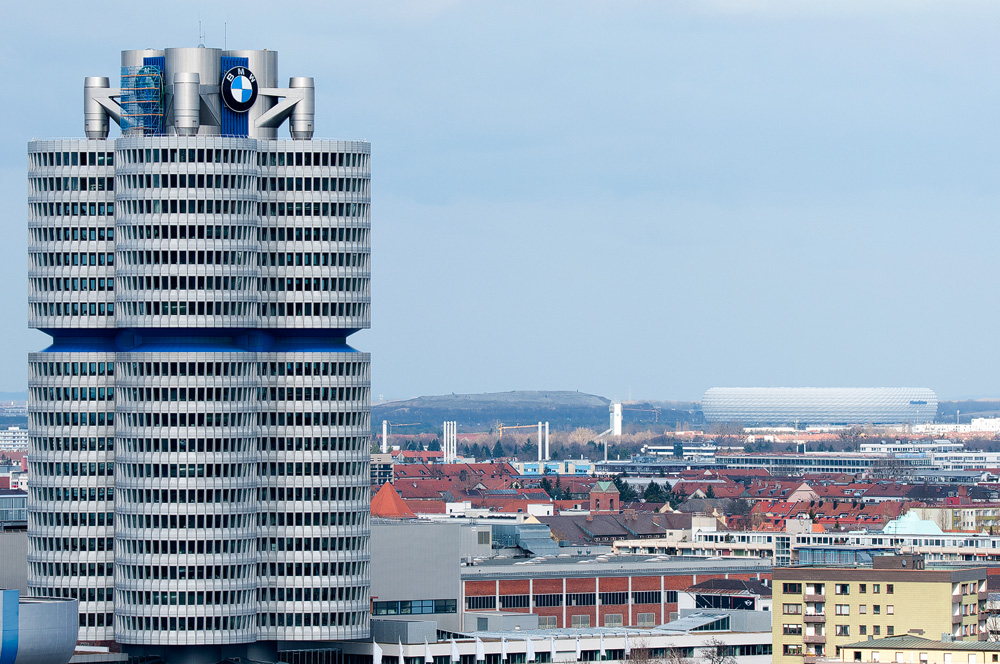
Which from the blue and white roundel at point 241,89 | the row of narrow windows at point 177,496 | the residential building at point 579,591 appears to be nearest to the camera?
the row of narrow windows at point 177,496

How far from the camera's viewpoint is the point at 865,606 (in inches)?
5763

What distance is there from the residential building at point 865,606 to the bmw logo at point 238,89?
4499 centimetres

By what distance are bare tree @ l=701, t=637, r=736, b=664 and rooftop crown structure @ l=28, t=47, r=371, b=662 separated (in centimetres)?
2202

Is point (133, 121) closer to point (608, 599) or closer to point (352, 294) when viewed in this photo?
point (352, 294)

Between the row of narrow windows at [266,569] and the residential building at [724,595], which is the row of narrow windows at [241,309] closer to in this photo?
the row of narrow windows at [266,569]

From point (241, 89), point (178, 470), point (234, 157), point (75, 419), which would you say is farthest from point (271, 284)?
point (75, 419)

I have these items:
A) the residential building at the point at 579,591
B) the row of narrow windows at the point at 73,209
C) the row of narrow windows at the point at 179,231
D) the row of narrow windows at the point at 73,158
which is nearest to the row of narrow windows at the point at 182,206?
the row of narrow windows at the point at 179,231

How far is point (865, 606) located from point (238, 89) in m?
51.1

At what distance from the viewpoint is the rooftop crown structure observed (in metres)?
153

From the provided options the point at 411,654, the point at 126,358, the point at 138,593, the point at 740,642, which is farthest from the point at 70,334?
the point at 740,642

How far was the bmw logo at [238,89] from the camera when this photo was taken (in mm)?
158500

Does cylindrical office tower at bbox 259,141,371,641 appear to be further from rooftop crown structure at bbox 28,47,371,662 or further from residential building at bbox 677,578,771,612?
residential building at bbox 677,578,771,612

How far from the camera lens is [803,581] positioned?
485 ft

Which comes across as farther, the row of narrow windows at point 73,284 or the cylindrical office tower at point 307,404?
Result: the row of narrow windows at point 73,284
